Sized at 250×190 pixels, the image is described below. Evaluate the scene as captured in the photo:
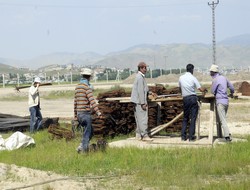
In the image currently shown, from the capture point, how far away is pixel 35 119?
17.9 m

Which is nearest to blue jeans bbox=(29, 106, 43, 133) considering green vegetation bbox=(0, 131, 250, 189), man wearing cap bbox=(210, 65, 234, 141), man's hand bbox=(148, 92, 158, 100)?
green vegetation bbox=(0, 131, 250, 189)

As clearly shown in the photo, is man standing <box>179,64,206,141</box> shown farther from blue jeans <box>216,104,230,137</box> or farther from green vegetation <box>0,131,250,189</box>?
green vegetation <box>0,131,250,189</box>

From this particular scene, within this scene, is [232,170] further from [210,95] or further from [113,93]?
[113,93]

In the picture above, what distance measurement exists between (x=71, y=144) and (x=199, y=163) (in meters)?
4.59

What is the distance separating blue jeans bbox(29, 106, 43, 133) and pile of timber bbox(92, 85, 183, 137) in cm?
247

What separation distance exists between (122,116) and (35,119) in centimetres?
321

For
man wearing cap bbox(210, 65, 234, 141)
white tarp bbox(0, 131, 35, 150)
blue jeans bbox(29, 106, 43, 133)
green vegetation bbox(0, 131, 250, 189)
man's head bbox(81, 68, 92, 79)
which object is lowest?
green vegetation bbox(0, 131, 250, 189)

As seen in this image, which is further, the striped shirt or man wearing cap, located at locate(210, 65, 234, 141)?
man wearing cap, located at locate(210, 65, 234, 141)

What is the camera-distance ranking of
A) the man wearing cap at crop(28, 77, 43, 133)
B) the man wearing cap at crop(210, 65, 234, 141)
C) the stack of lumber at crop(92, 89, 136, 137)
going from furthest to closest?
the man wearing cap at crop(28, 77, 43, 133) < the stack of lumber at crop(92, 89, 136, 137) < the man wearing cap at crop(210, 65, 234, 141)

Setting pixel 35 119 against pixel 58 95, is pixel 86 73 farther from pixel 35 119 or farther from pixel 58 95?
pixel 58 95

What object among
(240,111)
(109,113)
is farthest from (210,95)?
(240,111)

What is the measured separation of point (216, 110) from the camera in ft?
47.2

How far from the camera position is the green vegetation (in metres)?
9.55

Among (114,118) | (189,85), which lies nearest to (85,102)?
(189,85)
